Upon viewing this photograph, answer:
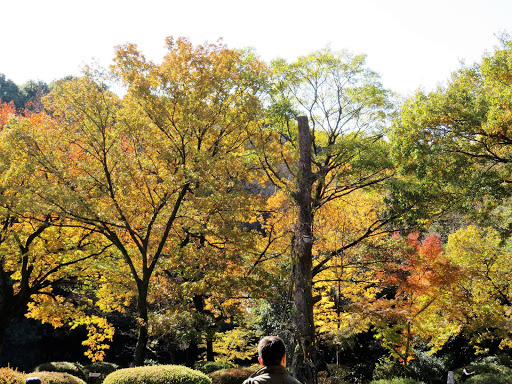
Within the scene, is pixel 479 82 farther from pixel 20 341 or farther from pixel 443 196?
pixel 20 341

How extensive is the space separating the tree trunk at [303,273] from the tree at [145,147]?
5.10 feet

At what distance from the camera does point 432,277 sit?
16.0 meters

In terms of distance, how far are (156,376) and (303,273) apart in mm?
4335

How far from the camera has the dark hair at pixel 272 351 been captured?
3098mm

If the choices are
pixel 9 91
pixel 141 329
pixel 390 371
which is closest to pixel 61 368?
pixel 141 329

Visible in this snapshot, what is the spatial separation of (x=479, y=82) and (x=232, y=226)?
298 inches

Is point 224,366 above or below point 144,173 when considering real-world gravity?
below

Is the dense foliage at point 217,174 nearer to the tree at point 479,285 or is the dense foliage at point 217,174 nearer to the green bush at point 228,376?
the green bush at point 228,376

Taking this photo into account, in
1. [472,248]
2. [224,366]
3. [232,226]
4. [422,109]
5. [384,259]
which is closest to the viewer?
[422,109]

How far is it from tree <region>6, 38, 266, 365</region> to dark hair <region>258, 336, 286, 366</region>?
7.23 metres

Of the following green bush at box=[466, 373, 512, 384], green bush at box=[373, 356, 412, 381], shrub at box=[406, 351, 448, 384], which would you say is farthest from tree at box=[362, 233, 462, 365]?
shrub at box=[406, 351, 448, 384]

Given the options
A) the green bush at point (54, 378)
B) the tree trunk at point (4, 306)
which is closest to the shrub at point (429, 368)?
the green bush at point (54, 378)

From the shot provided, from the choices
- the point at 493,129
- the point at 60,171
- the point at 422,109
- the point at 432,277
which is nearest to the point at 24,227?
the point at 60,171

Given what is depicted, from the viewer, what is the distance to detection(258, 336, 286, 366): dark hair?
3.10 metres
